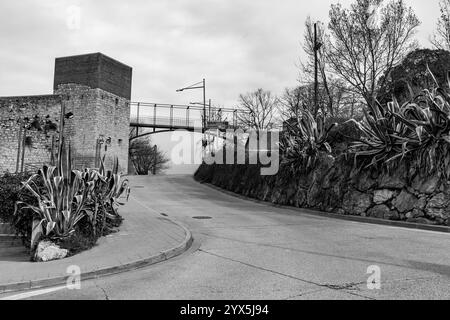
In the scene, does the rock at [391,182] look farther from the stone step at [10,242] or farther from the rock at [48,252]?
the stone step at [10,242]

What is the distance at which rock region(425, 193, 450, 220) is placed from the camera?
12.4 meters

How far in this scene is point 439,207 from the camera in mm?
12594

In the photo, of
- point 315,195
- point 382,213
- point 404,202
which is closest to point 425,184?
point 404,202

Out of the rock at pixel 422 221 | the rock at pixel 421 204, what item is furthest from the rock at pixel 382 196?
the rock at pixel 422 221

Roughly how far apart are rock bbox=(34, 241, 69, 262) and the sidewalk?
23cm

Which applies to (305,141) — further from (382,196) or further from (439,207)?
(439,207)

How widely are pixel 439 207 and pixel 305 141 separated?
7343 millimetres

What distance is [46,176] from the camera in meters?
9.56

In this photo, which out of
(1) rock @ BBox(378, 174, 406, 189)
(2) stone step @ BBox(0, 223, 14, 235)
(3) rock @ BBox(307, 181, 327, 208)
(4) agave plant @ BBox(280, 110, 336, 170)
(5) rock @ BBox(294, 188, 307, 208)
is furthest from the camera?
(5) rock @ BBox(294, 188, 307, 208)

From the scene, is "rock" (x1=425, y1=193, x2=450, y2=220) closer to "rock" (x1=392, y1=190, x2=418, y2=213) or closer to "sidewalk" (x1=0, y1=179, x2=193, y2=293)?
"rock" (x1=392, y1=190, x2=418, y2=213)

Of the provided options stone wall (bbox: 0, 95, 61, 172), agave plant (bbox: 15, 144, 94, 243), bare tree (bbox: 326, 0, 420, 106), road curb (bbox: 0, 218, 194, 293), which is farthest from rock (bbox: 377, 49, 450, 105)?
stone wall (bbox: 0, 95, 61, 172)
